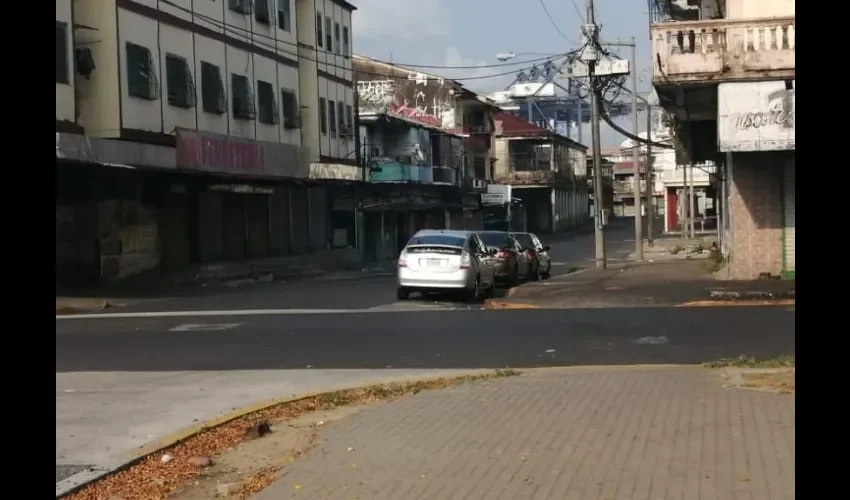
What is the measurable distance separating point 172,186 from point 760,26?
18693mm

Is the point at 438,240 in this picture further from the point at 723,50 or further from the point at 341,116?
the point at 341,116

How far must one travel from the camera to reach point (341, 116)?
4678cm

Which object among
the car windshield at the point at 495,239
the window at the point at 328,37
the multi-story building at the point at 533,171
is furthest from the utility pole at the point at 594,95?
the multi-story building at the point at 533,171

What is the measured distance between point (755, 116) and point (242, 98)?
20.5m

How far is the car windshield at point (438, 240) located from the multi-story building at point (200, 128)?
8403 millimetres

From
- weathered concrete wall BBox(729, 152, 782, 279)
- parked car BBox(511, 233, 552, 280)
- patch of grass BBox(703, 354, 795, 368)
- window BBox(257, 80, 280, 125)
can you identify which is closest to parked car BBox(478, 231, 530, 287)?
parked car BBox(511, 233, 552, 280)

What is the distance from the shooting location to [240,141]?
111ft

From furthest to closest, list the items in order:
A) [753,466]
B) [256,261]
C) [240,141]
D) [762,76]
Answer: [256,261] → [240,141] → [762,76] → [753,466]

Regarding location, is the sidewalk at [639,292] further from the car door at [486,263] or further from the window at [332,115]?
the window at [332,115]

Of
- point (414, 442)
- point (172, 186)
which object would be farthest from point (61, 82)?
point (414, 442)

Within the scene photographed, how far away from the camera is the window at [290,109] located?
40.4 meters

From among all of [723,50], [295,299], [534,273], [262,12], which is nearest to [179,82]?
[262,12]
